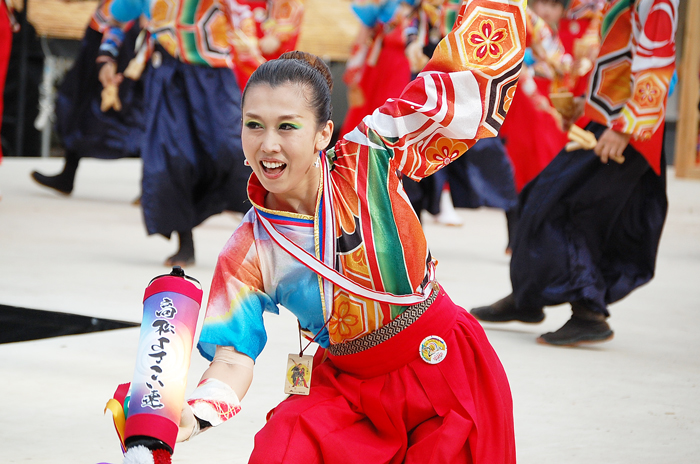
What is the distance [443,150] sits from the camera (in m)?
1.87

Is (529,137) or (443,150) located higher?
(443,150)

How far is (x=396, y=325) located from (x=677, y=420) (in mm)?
1127

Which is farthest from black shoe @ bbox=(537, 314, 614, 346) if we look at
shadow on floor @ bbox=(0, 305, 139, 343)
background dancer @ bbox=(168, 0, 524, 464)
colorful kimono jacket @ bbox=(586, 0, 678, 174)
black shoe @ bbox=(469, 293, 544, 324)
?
background dancer @ bbox=(168, 0, 524, 464)

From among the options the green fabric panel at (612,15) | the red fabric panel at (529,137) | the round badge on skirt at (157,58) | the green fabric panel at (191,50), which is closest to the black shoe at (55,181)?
the round badge on skirt at (157,58)

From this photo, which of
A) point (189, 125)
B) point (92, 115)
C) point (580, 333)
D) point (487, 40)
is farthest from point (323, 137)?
point (92, 115)

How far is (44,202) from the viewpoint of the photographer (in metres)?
6.89

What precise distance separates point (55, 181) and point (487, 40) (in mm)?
5877

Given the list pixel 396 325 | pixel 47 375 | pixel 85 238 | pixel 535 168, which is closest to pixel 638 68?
pixel 396 325

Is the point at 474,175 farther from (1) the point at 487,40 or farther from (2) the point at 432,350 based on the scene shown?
(2) the point at 432,350

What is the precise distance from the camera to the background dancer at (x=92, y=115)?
23.7 feet

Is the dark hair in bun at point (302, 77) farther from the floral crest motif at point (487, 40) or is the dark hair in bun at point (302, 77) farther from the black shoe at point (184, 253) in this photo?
the black shoe at point (184, 253)

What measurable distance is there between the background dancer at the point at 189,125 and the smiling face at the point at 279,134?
9.50ft

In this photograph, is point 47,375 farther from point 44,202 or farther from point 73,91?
point 73,91

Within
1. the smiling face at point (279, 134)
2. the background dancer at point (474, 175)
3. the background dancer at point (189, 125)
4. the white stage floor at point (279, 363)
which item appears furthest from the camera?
the background dancer at point (474, 175)
